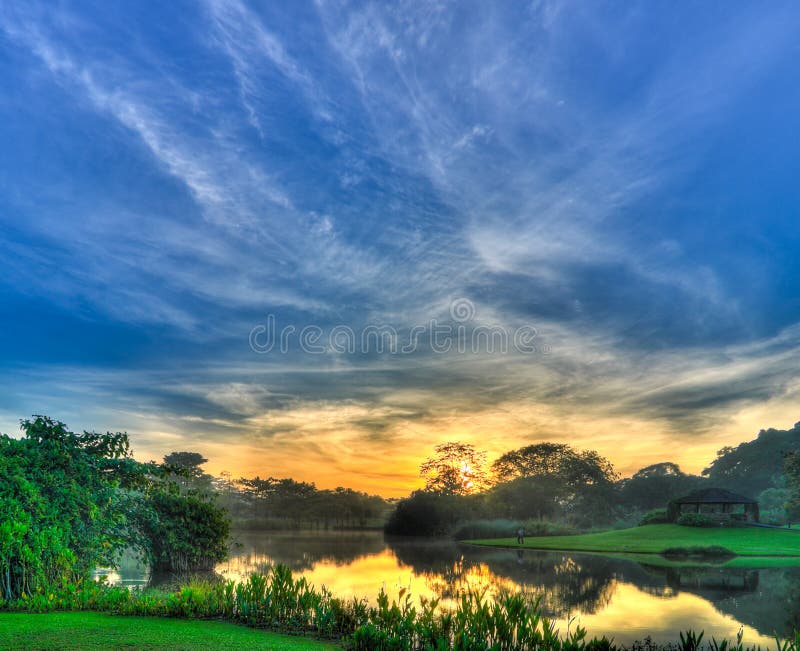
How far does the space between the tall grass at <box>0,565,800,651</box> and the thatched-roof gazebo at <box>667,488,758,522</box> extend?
145 ft

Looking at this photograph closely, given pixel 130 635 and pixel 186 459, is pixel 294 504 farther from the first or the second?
pixel 130 635

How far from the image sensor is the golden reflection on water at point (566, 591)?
13.4m

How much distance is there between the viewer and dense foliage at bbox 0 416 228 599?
1407 cm

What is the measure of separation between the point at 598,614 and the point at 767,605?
593 centimetres

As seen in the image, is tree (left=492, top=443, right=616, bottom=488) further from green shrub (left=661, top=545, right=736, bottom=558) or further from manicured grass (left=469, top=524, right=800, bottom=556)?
green shrub (left=661, top=545, right=736, bottom=558)

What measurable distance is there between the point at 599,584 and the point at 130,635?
16700 millimetres

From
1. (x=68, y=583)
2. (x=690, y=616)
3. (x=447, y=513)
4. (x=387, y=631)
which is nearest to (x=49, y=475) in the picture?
(x=68, y=583)

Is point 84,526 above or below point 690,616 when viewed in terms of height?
above

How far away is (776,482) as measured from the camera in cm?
8038

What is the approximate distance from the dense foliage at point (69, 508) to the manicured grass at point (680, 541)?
26.7 meters

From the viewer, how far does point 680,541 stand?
3809 cm

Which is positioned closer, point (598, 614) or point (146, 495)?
point (598, 614)

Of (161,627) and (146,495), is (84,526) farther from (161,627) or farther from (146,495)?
(161,627)

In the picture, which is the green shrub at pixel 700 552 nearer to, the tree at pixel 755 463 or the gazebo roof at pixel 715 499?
the gazebo roof at pixel 715 499
